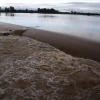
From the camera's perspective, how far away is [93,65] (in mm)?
3275

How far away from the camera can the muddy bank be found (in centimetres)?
215

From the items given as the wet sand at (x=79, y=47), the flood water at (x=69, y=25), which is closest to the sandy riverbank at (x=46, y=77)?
the wet sand at (x=79, y=47)

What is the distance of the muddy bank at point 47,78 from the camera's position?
2.15 m

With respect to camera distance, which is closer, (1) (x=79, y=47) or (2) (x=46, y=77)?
(2) (x=46, y=77)

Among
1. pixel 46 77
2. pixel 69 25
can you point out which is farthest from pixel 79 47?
pixel 69 25

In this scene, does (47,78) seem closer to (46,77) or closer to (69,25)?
(46,77)

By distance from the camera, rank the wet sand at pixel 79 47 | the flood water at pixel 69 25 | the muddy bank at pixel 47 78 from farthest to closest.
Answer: the flood water at pixel 69 25 < the wet sand at pixel 79 47 < the muddy bank at pixel 47 78

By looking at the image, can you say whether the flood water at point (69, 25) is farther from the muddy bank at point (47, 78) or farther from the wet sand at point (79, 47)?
the muddy bank at point (47, 78)

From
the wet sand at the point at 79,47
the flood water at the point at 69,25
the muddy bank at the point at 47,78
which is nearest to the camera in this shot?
the muddy bank at the point at 47,78

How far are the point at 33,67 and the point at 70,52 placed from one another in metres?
1.81

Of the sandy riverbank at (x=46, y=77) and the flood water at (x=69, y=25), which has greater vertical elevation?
the flood water at (x=69, y=25)

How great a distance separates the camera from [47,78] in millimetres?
2609

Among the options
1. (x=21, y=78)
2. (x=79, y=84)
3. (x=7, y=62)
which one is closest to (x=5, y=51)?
(x=7, y=62)

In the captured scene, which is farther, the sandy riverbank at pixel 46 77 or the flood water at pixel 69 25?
the flood water at pixel 69 25
